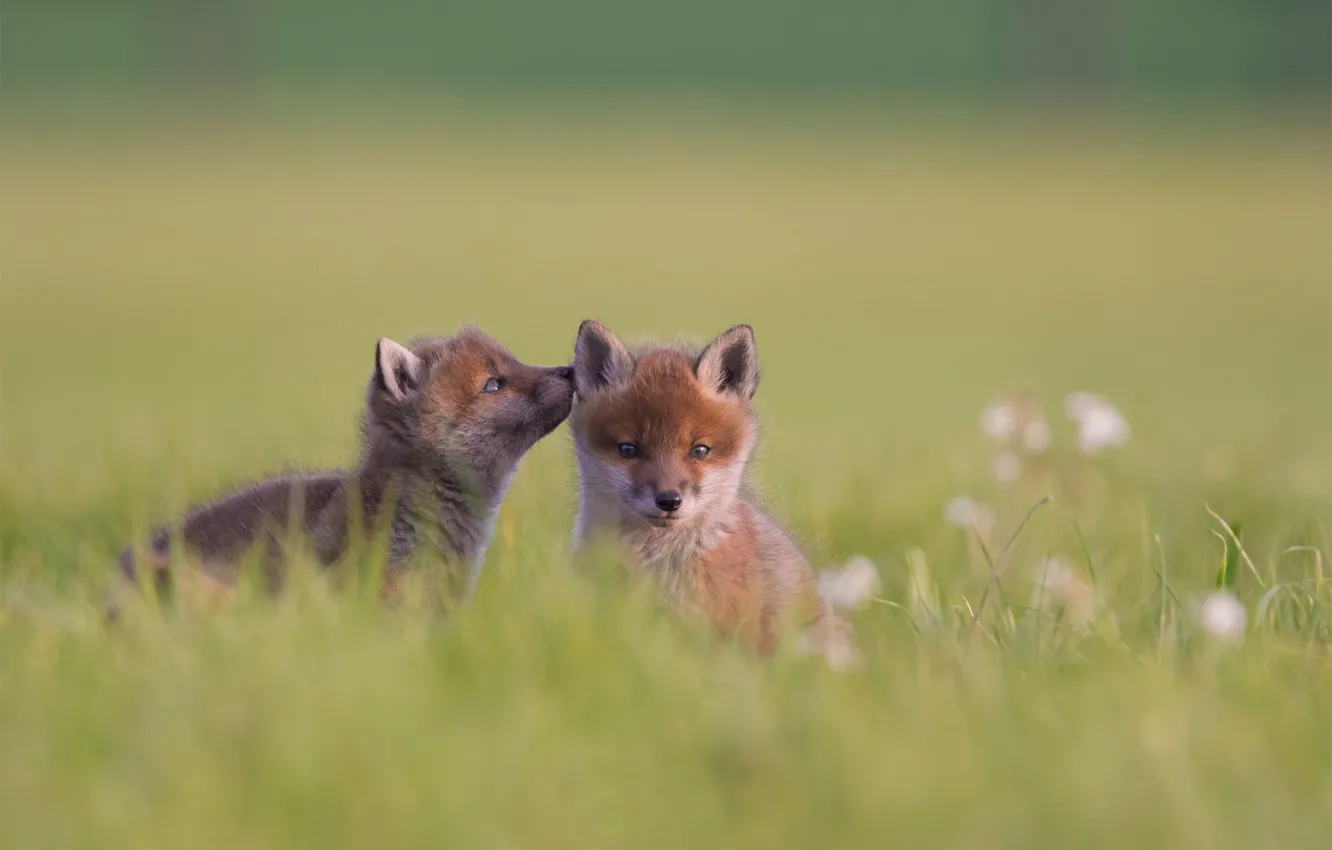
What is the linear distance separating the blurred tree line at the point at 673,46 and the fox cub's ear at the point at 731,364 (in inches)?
1680

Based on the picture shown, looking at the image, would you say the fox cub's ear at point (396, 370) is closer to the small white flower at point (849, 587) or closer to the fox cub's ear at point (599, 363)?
the fox cub's ear at point (599, 363)

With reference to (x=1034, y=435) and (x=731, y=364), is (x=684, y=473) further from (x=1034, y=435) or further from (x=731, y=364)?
(x=1034, y=435)

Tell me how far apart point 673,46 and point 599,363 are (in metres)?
47.9

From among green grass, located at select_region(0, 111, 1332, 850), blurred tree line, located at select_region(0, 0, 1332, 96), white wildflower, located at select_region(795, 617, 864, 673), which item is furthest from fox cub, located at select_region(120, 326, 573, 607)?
blurred tree line, located at select_region(0, 0, 1332, 96)

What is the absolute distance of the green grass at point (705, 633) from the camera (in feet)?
10.9

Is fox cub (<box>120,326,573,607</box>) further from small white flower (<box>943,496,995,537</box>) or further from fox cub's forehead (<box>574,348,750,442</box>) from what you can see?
small white flower (<box>943,496,995,537</box>)

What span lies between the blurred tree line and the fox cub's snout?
1682 inches

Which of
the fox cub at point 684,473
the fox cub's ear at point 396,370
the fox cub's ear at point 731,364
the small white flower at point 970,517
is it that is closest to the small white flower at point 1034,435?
the small white flower at point 970,517

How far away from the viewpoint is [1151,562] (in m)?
6.62

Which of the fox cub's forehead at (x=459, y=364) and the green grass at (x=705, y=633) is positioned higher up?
the fox cub's forehead at (x=459, y=364)

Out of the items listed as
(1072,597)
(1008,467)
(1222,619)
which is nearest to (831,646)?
(1072,597)

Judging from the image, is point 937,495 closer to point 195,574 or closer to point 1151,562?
point 1151,562

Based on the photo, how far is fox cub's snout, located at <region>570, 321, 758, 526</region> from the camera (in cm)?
540

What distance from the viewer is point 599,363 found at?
5797 millimetres
